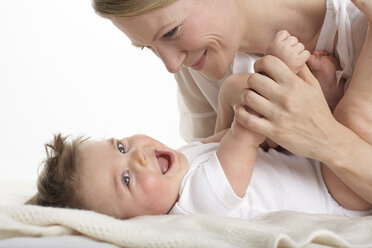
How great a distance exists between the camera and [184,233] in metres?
1.25

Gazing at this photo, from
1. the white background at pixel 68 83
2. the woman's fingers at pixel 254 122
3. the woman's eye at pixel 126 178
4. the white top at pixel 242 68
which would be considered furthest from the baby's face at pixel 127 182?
the white background at pixel 68 83

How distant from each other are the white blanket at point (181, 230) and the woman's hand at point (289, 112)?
0.82 feet

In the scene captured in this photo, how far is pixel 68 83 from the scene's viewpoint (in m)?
4.04

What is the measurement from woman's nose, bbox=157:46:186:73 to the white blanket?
665mm

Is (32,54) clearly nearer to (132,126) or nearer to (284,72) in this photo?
(132,126)

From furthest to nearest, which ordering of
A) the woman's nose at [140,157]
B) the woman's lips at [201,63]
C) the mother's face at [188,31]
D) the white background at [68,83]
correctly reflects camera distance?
the white background at [68,83] → the woman's lips at [201,63] → the mother's face at [188,31] → the woman's nose at [140,157]

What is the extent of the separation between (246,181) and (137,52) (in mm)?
2806

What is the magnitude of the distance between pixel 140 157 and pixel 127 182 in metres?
0.09

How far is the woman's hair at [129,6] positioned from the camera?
1.71 m

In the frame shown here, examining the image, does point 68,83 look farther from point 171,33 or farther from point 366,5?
point 366,5

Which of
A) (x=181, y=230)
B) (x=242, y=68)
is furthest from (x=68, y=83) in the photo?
(x=181, y=230)

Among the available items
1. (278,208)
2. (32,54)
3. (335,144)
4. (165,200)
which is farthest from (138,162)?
(32,54)

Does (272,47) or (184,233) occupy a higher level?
(272,47)

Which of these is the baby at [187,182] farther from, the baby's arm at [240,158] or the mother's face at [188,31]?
the mother's face at [188,31]
